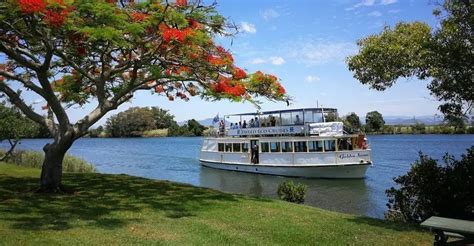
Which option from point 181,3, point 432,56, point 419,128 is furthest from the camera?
point 419,128

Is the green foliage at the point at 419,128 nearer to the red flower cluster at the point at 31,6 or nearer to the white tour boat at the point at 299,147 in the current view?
the white tour boat at the point at 299,147

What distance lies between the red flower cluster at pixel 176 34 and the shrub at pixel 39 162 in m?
17.7

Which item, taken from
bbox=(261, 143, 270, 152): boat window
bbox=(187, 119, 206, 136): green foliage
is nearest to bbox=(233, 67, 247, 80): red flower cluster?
bbox=(261, 143, 270, 152): boat window

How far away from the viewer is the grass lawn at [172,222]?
8336mm

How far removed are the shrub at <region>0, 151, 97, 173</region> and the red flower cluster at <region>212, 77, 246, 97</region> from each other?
645 inches

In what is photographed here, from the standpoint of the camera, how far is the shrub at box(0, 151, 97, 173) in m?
27.7

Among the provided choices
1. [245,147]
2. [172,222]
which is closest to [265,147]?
[245,147]

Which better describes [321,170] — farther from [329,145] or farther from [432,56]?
[432,56]

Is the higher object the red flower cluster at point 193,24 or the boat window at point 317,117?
the red flower cluster at point 193,24

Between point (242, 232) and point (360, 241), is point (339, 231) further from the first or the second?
point (242, 232)

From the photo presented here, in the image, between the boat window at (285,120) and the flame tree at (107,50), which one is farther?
the boat window at (285,120)

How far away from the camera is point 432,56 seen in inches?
369

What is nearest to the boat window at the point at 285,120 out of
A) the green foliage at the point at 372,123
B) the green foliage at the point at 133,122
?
the green foliage at the point at 372,123

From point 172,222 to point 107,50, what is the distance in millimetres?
5825
